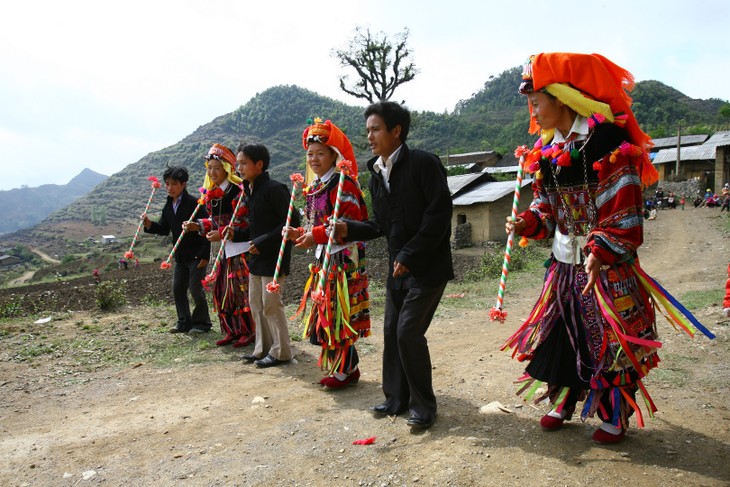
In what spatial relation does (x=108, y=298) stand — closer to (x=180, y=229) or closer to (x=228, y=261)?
(x=180, y=229)

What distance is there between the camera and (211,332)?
23.7 feet

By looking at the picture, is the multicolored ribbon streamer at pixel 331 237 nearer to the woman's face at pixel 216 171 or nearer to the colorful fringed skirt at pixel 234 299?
the colorful fringed skirt at pixel 234 299

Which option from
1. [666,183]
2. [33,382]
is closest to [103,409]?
[33,382]

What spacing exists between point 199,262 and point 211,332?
3.00 ft

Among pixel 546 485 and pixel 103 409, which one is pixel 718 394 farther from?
pixel 103 409

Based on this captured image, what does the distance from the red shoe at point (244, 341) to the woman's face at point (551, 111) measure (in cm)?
432

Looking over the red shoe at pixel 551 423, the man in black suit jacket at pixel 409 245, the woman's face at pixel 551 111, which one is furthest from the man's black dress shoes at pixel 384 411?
the woman's face at pixel 551 111

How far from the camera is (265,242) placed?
5375 millimetres

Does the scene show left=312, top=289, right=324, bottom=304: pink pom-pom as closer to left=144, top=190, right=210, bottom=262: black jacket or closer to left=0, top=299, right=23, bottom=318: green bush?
left=144, top=190, right=210, bottom=262: black jacket

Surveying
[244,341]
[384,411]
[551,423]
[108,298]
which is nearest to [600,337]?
[551,423]

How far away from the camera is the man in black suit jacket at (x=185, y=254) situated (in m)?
7.05

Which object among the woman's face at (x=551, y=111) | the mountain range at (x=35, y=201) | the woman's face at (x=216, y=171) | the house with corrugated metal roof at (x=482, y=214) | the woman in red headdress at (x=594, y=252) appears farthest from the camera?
the mountain range at (x=35, y=201)

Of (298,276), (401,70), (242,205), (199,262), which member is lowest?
(298,276)

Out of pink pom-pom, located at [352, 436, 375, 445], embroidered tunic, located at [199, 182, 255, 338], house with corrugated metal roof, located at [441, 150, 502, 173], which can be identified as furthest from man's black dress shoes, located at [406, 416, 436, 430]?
house with corrugated metal roof, located at [441, 150, 502, 173]
